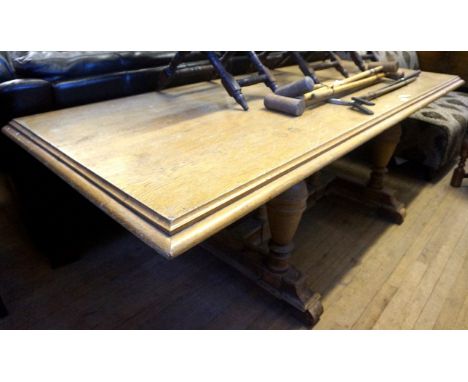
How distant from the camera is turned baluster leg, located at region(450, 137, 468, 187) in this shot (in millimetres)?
1811

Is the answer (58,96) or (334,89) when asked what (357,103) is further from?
(58,96)

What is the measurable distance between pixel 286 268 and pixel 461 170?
131 cm

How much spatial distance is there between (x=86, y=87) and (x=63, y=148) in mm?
384

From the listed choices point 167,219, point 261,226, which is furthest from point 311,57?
point 167,219

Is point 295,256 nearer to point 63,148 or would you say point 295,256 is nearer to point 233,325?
point 233,325

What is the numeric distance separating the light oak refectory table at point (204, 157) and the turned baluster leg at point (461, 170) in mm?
685

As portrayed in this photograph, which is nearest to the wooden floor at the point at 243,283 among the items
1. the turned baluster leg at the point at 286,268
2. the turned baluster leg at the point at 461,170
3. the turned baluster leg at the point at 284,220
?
the turned baluster leg at the point at 286,268

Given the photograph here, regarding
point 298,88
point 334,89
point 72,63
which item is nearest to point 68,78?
point 72,63

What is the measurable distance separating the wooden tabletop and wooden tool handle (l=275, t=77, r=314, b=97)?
63mm

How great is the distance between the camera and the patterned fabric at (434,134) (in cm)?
177

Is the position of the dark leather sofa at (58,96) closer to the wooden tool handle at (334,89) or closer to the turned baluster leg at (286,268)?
the wooden tool handle at (334,89)

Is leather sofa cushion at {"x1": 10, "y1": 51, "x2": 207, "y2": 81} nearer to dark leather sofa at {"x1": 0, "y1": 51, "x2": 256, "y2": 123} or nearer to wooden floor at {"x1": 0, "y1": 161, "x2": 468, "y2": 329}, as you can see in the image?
dark leather sofa at {"x1": 0, "y1": 51, "x2": 256, "y2": 123}

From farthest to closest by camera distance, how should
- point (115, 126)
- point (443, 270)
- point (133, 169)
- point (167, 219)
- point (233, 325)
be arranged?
point (443, 270), point (233, 325), point (115, 126), point (133, 169), point (167, 219)

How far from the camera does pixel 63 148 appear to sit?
29.3 inches
